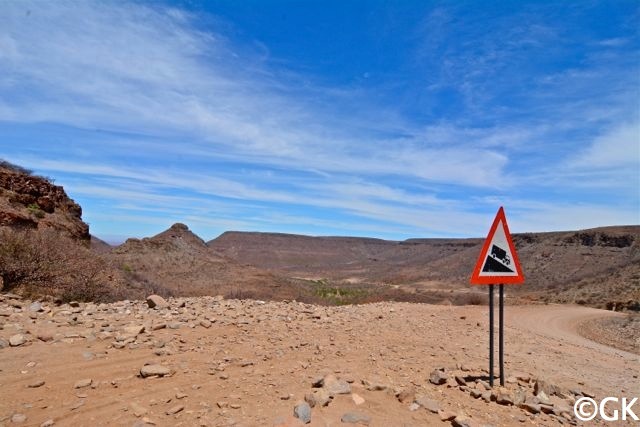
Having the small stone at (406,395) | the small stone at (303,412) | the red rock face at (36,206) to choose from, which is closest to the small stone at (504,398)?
the small stone at (406,395)

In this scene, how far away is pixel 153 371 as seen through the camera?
18.3 feet

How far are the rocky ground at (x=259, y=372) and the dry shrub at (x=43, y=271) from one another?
1536 millimetres

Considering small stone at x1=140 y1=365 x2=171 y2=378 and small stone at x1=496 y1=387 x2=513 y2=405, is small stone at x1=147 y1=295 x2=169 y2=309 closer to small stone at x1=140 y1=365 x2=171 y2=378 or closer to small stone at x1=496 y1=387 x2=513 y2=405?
small stone at x1=140 y1=365 x2=171 y2=378

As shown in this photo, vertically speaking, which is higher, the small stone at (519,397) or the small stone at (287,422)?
the small stone at (519,397)

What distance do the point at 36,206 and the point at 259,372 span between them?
1665 cm

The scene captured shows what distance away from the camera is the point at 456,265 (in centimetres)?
7725

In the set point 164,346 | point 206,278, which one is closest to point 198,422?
point 164,346

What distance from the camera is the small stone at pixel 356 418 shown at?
4.46 meters

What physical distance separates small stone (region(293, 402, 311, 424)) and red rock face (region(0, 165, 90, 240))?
14.0 meters

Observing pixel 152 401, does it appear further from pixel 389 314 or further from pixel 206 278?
pixel 206 278

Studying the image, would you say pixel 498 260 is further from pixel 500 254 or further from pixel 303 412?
pixel 303 412

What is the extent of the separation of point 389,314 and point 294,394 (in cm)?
653

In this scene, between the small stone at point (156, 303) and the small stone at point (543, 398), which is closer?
the small stone at point (543, 398)

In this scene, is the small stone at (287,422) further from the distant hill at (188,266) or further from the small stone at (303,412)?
the distant hill at (188,266)
